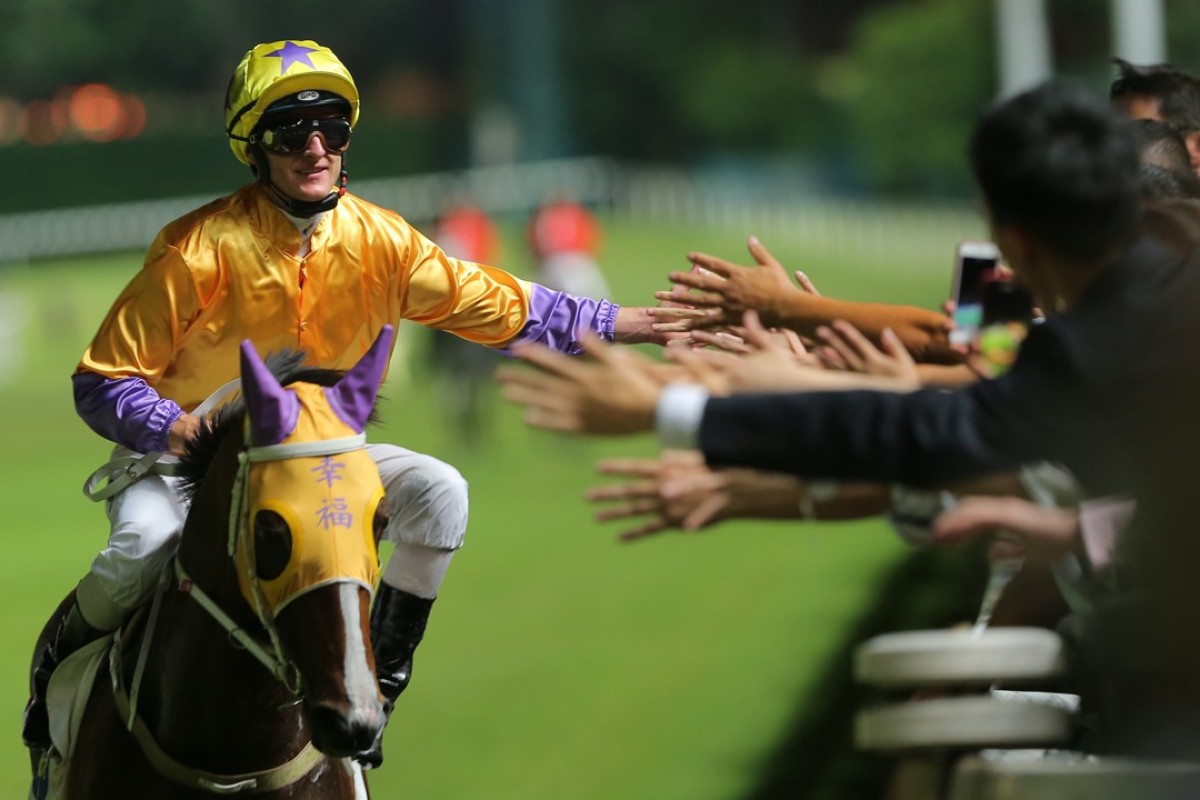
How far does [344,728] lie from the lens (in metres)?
3.07

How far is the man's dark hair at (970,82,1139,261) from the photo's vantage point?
253cm

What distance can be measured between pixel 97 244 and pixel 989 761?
27.7 m

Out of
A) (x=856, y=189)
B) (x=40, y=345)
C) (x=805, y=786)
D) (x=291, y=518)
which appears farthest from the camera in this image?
(x=856, y=189)

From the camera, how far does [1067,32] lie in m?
27.0

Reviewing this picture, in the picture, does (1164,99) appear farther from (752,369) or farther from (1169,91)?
(752,369)

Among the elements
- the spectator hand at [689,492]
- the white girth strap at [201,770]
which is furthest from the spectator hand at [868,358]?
the white girth strap at [201,770]

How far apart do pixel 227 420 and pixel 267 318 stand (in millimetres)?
422

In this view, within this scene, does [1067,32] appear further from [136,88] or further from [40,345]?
[136,88]

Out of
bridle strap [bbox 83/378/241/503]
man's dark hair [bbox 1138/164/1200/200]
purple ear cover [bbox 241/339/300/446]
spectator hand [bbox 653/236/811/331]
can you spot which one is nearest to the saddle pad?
bridle strap [bbox 83/378/241/503]

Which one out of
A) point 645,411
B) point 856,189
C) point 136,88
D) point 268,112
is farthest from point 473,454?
point 136,88

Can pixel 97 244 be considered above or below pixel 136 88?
below

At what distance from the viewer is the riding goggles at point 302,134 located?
3869mm

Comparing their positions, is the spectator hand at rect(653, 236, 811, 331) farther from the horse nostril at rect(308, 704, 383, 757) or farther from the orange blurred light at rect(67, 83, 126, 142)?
the orange blurred light at rect(67, 83, 126, 142)

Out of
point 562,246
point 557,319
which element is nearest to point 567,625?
point 557,319
